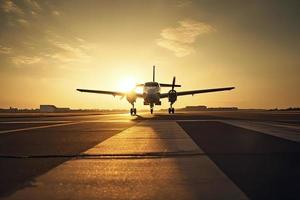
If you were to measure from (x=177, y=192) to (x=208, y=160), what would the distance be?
2.86 m

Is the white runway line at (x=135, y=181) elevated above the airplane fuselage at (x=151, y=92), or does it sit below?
below

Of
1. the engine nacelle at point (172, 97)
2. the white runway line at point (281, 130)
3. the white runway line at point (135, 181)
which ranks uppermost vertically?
the engine nacelle at point (172, 97)

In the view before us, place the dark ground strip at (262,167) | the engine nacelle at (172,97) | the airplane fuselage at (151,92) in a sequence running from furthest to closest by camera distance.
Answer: the engine nacelle at (172,97), the airplane fuselage at (151,92), the dark ground strip at (262,167)

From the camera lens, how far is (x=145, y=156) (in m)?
8.15

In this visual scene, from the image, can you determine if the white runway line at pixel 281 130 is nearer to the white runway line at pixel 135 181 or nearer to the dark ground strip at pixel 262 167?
the dark ground strip at pixel 262 167

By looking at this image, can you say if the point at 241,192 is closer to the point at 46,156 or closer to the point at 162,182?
the point at 162,182

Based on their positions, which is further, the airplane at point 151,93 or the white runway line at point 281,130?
the airplane at point 151,93

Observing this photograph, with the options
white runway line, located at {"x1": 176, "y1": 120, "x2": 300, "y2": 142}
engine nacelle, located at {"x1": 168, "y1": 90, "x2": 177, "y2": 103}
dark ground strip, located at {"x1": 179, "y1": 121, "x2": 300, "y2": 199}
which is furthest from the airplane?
dark ground strip, located at {"x1": 179, "y1": 121, "x2": 300, "y2": 199}

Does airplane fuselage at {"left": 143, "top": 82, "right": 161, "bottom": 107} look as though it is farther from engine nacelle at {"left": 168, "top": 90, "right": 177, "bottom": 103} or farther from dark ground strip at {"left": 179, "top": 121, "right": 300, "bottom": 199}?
dark ground strip at {"left": 179, "top": 121, "right": 300, "bottom": 199}

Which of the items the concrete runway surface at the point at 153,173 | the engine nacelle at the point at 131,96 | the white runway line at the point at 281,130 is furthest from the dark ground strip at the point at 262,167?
the engine nacelle at the point at 131,96

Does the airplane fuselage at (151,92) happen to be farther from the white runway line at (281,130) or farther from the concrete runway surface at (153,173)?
the concrete runway surface at (153,173)

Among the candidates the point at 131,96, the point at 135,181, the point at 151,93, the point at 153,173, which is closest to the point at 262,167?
the point at 153,173

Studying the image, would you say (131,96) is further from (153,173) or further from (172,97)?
(153,173)

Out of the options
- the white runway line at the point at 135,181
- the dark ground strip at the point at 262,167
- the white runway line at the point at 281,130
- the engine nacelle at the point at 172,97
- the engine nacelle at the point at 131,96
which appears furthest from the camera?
the engine nacelle at the point at 172,97
